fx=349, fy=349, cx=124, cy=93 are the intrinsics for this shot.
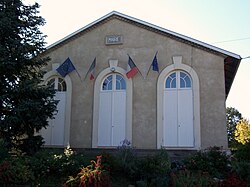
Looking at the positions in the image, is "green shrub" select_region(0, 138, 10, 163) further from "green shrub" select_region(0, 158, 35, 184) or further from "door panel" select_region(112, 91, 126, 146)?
"door panel" select_region(112, 91, 126, 146)

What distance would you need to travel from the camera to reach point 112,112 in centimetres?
1614

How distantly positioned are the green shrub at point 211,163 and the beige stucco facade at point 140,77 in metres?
2.53

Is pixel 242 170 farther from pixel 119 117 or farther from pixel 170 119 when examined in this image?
pixel 119 117

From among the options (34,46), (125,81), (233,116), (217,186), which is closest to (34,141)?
(34,46)

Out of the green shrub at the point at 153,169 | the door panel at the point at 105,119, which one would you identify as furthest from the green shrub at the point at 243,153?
the door panel at the point at 105,119

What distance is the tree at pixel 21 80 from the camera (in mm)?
13000

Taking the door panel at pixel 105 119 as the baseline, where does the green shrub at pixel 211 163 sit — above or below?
below

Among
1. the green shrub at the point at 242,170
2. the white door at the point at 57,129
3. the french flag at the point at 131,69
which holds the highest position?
the french flag at the point at 131,69

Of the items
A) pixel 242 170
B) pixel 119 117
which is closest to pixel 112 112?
pixel 119 117

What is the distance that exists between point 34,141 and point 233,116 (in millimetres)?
43594

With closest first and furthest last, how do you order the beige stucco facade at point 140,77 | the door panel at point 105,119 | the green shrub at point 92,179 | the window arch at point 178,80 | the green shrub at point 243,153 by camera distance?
the green shrub at point 92,179
the green shrub at point 243,153
the beige stucco facade at point 140,77
the window arch at point 178,80
the door panel at point 105,119

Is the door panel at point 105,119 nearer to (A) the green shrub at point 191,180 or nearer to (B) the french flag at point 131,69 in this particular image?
(B) the french flag at point 131,69

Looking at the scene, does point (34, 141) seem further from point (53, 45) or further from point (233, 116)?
point (233, 116)

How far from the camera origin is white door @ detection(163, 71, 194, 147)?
1504cm
